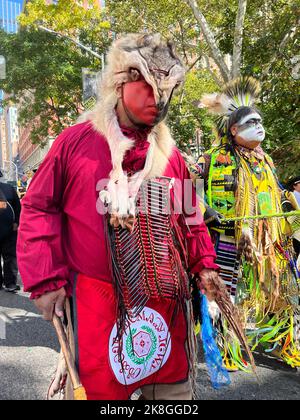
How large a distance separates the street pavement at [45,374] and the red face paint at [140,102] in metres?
1.52

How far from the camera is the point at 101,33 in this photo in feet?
65.8

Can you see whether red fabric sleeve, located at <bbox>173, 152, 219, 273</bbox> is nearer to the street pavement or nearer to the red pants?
the red pants

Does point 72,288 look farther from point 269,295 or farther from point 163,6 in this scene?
point 163,6

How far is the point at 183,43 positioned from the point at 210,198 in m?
14.1

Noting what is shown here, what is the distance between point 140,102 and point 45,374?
242 centimetres

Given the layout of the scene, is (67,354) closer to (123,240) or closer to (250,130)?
(123,240)

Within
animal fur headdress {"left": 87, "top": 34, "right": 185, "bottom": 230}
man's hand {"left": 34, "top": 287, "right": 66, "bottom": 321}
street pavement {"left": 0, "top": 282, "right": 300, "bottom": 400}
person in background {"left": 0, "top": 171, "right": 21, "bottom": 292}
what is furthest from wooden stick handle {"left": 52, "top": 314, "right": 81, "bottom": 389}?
person in background {"left": 0, "top": 171, "right": 21, "bottom": 292}

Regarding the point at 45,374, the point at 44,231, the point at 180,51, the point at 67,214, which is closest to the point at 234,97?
the point at 67,214

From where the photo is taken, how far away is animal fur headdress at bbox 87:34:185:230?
1739 mm

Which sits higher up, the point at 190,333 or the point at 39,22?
the point at 39,22

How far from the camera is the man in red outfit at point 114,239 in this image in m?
1.74

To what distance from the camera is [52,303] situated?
1756 millimetres

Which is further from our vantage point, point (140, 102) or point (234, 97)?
point (234, 97)
